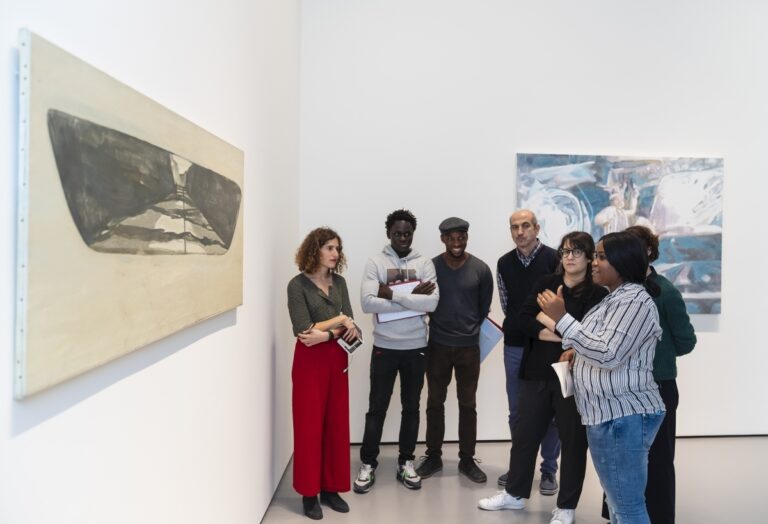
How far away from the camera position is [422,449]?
3.98 m

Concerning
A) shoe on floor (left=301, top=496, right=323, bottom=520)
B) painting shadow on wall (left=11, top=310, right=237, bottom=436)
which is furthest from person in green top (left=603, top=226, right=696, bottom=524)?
painting shadow on wall (left=11, top=310, right=237, bottom=436)

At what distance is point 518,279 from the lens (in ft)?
10.7

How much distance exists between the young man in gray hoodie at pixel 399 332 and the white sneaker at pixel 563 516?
34.1 inches

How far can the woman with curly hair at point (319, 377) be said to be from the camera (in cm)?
285

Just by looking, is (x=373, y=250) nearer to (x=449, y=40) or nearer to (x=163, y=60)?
(x=449, y=40)

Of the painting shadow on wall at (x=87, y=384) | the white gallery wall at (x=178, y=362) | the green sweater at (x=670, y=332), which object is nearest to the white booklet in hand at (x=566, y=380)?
the green sweater at (x=670, y=332)

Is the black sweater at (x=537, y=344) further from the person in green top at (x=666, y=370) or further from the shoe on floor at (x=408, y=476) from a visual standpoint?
the shoe on floor at (x=408, y=476)

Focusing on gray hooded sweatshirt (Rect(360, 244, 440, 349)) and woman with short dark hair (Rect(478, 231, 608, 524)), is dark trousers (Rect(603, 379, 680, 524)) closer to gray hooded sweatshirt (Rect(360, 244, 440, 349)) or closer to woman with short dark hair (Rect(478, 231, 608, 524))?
woman with short dark hair (Rect(478, 231, 608, 524))

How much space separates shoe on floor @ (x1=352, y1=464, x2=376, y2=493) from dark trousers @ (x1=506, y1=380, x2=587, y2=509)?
90 centimetres

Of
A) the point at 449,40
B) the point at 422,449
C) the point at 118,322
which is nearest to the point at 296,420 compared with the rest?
the point at 422,449

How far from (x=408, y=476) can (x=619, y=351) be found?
1.86 metres

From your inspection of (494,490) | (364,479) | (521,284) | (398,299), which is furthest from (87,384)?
(494,490)

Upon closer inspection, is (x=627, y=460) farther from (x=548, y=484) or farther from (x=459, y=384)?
(x=459, y=384)

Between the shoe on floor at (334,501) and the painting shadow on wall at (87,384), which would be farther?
the shoe on floor at (334,501)
